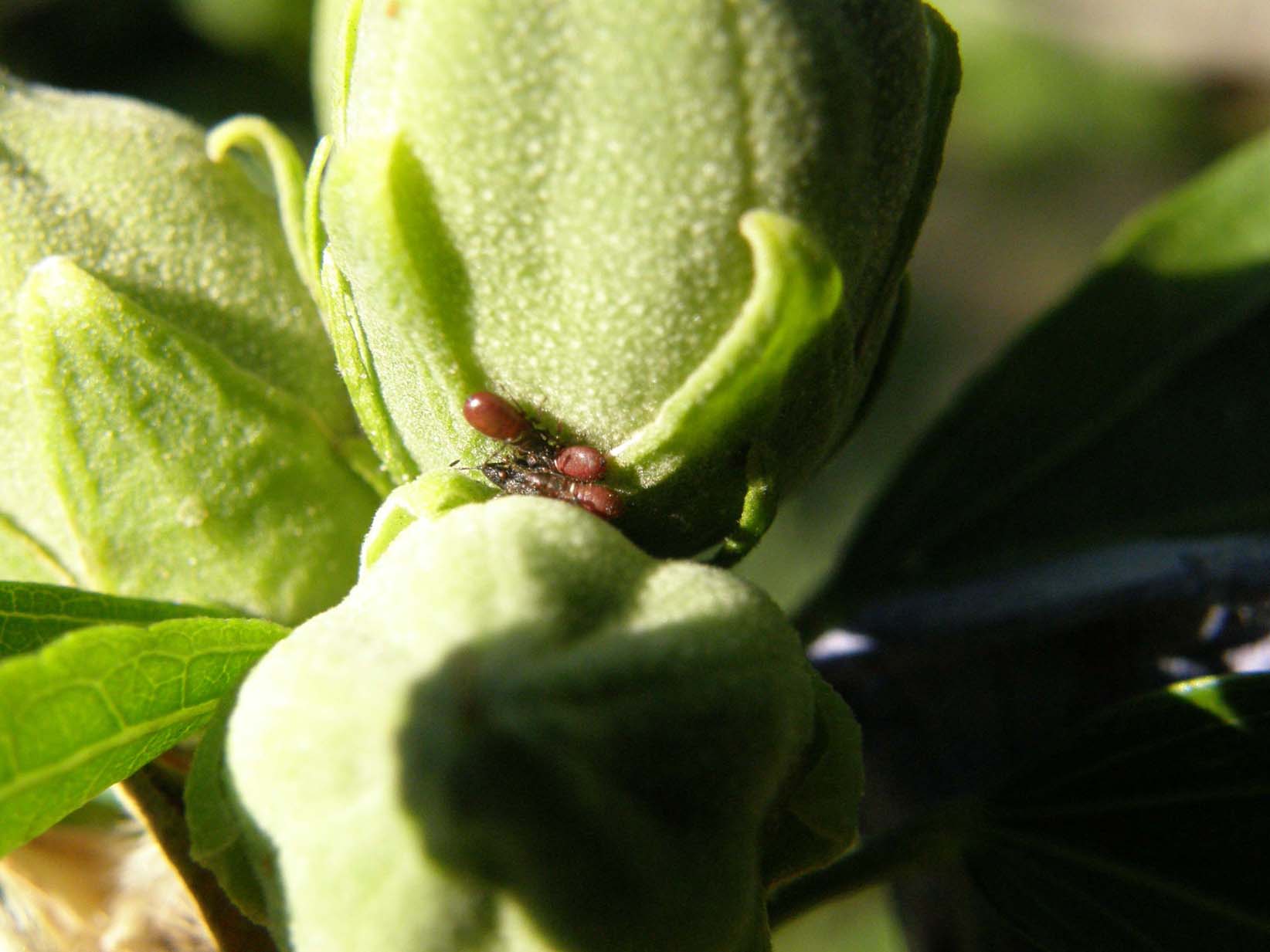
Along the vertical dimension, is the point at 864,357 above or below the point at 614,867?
A: above

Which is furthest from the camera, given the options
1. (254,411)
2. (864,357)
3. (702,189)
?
(254,411)

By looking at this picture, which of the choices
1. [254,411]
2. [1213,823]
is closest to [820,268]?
[254,411]

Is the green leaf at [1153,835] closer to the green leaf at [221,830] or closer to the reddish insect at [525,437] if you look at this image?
the reddish insect at [525,437]

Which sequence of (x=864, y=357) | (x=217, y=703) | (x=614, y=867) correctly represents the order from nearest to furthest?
(x=614, y=867) → (x=217, y=703) → (x=864, y=357)

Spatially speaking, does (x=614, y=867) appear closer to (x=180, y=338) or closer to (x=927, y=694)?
(x=180, y=338)

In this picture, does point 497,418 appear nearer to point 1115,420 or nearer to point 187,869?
point 187,869

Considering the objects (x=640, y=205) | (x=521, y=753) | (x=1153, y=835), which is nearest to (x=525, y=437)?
(x=640, y=205)
